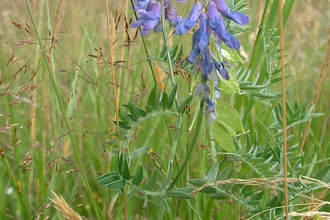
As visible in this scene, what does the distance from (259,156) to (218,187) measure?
158 millimetres

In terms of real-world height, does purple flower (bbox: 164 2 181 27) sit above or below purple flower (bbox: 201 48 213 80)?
above

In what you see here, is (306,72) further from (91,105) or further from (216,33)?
(216,33)

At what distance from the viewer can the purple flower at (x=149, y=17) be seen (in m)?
1.09

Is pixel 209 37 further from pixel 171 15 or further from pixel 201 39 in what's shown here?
pixel 171 15

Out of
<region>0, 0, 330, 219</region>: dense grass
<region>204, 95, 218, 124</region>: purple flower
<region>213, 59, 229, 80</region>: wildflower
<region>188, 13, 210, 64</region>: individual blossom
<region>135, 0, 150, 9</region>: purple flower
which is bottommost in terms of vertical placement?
<region>0, 0, 330, 219</region>: dense grass

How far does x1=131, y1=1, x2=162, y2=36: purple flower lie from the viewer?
3.58 feet

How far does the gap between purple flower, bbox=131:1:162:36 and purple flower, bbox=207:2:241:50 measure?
0.49ft

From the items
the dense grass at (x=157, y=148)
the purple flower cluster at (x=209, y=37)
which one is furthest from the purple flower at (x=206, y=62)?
the dense grass at (x=157, y=148)

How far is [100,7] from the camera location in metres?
4.79

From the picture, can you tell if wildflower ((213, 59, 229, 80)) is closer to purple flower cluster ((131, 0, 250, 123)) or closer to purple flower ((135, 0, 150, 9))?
purple flower cluster ((131, 0, 250, 123))

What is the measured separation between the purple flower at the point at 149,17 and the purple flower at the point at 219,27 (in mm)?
150

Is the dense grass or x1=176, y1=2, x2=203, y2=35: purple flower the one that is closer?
x1=176, y1=2, x2=203, y2=35: purple flower

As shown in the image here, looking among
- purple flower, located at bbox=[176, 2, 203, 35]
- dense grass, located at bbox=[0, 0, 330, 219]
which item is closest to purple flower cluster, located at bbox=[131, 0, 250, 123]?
purple flower, located at bbox=[176, 2, 203, 35]

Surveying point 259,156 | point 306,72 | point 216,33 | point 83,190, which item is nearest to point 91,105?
point 83,190
